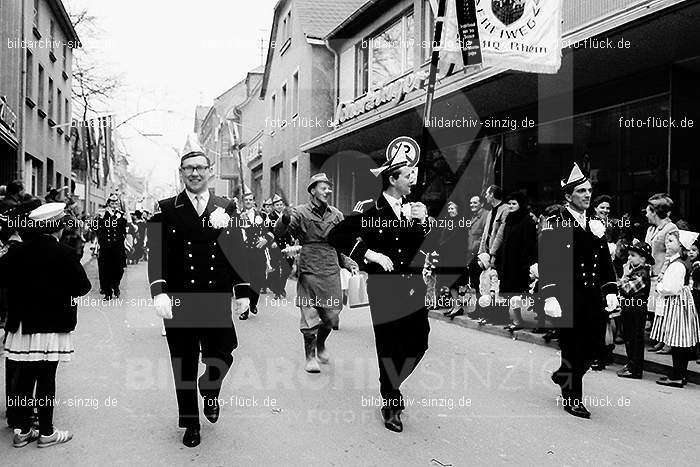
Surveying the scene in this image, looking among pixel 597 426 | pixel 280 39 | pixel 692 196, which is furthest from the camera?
pixel 280 39

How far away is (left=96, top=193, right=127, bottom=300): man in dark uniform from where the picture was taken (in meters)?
12.9

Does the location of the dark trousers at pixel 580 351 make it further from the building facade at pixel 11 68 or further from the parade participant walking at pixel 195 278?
the building facade at pixel 11 68

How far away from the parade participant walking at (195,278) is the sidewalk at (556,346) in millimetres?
4817

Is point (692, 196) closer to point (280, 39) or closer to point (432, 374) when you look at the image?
point (432, 374)

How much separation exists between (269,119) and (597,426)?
26.0 m

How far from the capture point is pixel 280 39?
27.9 metres

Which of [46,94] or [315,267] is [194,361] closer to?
[315,267]

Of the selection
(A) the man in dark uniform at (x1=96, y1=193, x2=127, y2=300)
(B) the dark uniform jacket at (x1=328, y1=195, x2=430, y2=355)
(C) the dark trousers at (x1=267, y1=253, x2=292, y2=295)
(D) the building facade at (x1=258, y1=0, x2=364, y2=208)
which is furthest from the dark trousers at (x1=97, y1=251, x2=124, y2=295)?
(B) the dark uniform jacket at (x1=328, y1=195, x2=430, y2=355)

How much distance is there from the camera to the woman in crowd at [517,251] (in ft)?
27.5

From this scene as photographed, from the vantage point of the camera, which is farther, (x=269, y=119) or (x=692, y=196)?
(x=269, y=119)

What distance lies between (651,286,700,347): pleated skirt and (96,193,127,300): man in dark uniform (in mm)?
9899

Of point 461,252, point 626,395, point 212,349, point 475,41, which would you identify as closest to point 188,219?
point 212,349

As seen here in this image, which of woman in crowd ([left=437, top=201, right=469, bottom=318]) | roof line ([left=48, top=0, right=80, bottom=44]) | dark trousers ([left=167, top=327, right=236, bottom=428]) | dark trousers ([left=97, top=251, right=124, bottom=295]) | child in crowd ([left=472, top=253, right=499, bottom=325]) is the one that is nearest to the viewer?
dark trousers ([left=167, top=327, right=236, bottom=428])

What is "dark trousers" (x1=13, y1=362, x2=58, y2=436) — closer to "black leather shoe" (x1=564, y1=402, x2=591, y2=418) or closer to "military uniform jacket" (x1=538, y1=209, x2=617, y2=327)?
"military uniform jacket" (x1=538, y1=209, x2=617, y2=327)
